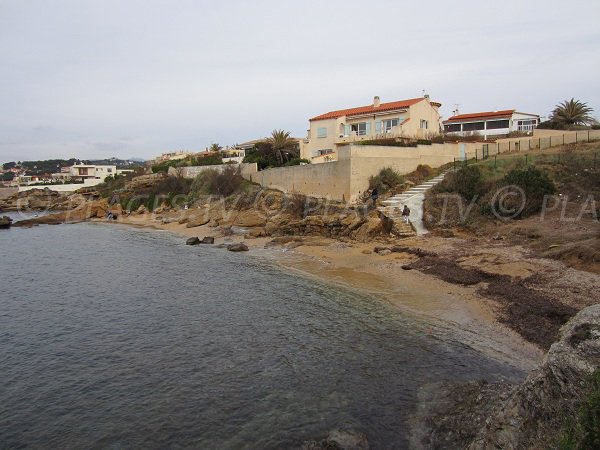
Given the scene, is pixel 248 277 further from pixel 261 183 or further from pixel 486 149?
pixel 486 149

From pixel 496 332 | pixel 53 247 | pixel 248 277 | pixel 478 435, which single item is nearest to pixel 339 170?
pixel 248 277

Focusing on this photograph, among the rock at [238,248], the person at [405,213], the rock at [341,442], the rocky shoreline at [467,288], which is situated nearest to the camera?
the rocky shoreline at [467,288]

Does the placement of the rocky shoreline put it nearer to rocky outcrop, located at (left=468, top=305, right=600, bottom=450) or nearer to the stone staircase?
rocky outcrop, located at (left=468, top=305, right=600, bottom=450)

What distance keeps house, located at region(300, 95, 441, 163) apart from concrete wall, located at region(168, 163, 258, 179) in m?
5.88

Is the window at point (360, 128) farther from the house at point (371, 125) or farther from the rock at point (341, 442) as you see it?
the rock at point (341, 442)

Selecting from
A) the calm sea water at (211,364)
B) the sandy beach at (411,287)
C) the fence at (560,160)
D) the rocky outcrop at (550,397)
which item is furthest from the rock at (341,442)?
the fence at (560,160)

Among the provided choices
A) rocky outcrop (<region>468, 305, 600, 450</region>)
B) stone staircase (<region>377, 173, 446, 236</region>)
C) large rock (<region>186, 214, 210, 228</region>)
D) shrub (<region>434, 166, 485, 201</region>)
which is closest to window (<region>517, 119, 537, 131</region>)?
stone staircase (<region>377, 173, 446, 236</region>)

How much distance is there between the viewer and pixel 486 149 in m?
40.6

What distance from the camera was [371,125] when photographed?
150 ft

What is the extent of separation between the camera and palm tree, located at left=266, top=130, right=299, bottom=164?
50000mm

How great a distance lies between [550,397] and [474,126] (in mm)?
54855

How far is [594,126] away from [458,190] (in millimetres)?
26956
